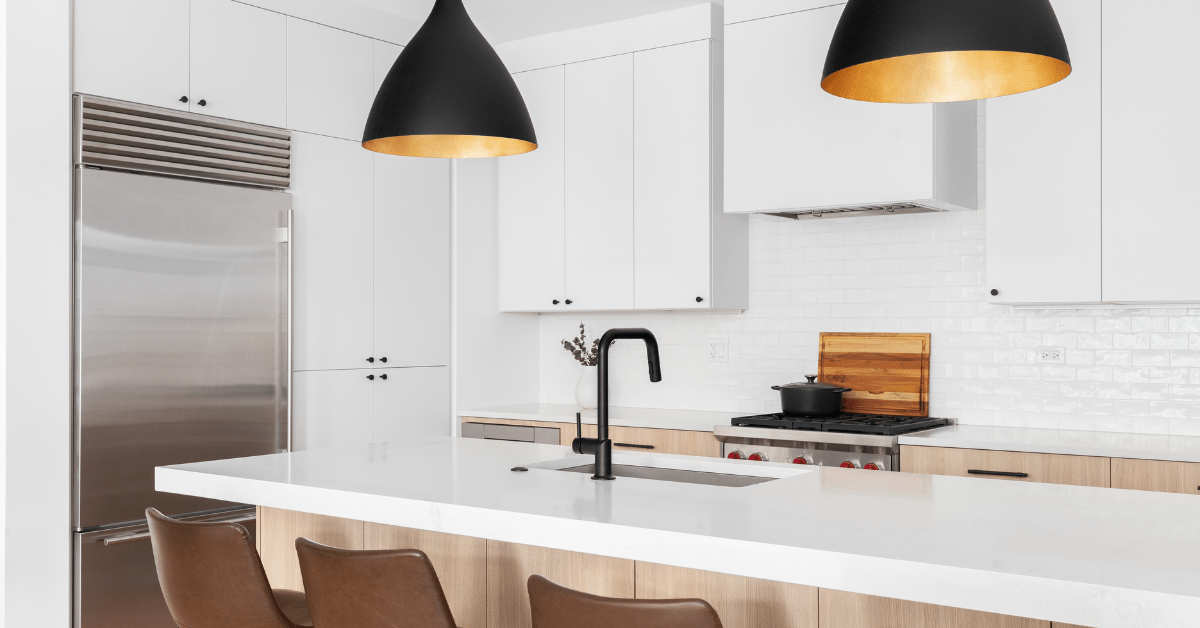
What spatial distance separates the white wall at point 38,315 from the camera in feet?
11.0

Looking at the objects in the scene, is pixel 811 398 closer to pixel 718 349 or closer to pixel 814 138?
pixel 718 349

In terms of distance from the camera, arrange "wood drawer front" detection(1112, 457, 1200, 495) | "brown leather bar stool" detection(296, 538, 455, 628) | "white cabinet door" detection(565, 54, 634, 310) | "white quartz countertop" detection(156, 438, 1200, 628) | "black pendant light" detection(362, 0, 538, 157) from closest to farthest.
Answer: "white quartz countertop" detection(156, 438, 1200, 628) < "brown leather bar stool" detection(296, 538, 455, 628) < "black pendant light" detection(362, 0, 538, 157) < "wood drawer front" detection(1112, 457, 1200, 495) < "white cabinet door" detection(565, 54, 634, 310)

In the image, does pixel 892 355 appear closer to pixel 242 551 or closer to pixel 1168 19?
pixel 1168 19

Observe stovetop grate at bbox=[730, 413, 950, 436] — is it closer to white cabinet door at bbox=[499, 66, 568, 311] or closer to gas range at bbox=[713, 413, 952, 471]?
gas range at bbox=[713, 413, 952, 471]

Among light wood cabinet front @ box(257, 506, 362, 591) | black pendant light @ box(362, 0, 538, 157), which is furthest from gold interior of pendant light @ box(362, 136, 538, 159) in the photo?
light wood cabinet front @ box(257, 506, 362, 591)

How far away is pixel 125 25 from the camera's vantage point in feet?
12.2

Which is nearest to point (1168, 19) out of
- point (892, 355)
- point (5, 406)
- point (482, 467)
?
point (892, 355)

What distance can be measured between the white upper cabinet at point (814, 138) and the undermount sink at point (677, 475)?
175 cm

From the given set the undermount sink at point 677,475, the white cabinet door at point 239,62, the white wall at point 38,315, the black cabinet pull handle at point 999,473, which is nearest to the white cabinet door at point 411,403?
the white cabinet door at point 239,62

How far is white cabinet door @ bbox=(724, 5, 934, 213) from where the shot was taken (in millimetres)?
3908

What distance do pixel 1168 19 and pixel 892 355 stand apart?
5.45 feet

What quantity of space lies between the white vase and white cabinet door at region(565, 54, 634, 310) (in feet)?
1.07

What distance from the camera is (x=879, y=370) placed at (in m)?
4.43

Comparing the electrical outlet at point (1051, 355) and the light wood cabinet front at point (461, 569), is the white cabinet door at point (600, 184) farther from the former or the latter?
the light wood cabinet front at point (461, 569)
